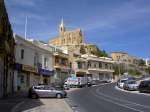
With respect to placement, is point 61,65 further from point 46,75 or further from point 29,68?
point 29,68

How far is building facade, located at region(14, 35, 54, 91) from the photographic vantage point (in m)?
56.0

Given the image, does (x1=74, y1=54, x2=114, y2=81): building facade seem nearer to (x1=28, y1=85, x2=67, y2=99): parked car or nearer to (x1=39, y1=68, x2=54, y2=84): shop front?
(x1=39, y1=68, x2=54, y2=84): shop front

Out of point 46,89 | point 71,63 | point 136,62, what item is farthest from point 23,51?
point 136,62

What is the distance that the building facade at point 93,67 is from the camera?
10144 centimetres

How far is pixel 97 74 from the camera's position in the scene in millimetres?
111500

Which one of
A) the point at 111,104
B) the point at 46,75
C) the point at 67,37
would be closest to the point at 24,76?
the point at 46,75

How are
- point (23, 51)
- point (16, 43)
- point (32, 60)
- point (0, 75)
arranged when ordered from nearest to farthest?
point (0, 75) → point (16, 43) → point (23, 51) → point (32, 60)

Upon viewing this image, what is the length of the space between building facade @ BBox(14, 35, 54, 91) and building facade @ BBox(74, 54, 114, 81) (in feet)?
79.1

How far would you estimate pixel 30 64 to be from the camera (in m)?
62.2

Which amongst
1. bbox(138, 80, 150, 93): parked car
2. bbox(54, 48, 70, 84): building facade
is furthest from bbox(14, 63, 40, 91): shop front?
bbox(138, 80, 150, 93): parked car

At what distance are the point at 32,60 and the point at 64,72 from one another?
25.3 metres

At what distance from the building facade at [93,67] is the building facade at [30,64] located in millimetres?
24117

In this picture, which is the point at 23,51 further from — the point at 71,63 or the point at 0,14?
the point at 71,63

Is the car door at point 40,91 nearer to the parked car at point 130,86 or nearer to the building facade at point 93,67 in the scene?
the parked car at point 130,86
